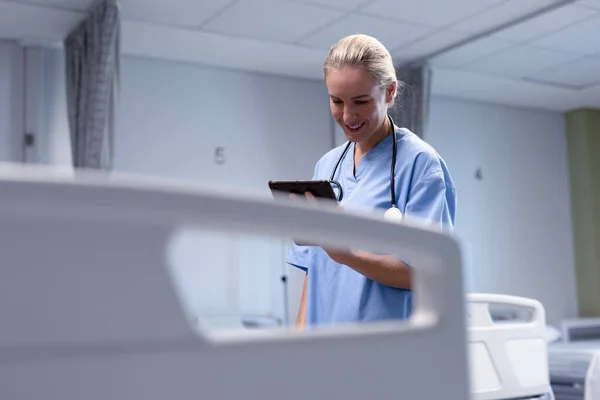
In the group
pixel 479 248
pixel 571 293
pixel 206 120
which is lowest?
pixel 571 293

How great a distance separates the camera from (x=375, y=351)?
2.05ft

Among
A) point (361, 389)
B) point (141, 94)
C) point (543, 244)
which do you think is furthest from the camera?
point (543, 244)

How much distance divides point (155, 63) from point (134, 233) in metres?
5.05

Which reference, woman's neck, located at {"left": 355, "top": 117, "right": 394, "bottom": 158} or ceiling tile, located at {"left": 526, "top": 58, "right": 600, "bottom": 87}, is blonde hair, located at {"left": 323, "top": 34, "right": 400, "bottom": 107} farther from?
ceiling tile, located at {"left": 526, "top": 58, "right": 600, "bottom": 87}

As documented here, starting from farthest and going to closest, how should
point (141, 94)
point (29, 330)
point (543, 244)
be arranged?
point (543, 244) < point (141, 94) < point (29, 330)

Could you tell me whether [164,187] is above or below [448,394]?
above

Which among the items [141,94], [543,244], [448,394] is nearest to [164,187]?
[448,394]

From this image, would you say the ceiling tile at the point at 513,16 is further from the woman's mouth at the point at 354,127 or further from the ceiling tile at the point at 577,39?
the woman's mouth at the point at 354,127

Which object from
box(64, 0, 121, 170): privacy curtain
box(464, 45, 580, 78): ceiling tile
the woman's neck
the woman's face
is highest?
box(464, 45, 580, 78): ceiling tile

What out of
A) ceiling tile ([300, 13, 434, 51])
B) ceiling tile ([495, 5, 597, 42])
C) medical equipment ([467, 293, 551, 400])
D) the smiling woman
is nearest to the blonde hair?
the smiling woman

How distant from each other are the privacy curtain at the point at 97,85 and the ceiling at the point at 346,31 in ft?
0.34

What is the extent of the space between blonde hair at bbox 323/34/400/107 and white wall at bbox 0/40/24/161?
3721mm

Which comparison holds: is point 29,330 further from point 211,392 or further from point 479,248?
point 479,248

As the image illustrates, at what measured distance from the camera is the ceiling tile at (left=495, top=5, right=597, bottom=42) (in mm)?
4555
